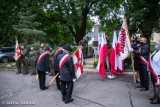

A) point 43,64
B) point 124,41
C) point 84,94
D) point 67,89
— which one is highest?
point 124,41

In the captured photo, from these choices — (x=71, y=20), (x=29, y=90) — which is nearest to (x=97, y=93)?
(x=29, y=90)

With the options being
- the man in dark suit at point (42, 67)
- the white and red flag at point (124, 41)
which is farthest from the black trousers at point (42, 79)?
the white and red flag at point (124, 41)

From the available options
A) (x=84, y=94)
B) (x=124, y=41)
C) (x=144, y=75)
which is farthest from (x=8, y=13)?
(x=144, y=75)

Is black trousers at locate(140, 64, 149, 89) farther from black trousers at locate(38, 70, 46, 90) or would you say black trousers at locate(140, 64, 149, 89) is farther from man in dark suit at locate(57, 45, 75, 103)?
black trousers at locate(38, 70, 46, 90)

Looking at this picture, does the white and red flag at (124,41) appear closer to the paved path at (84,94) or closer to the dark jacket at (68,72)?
the paved path at (84,94)

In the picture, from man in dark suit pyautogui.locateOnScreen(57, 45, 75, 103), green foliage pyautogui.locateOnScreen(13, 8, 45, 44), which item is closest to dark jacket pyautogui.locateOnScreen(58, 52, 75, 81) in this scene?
man in dark suit pyautogui.locateOnScreen(57, 45, 75, 103)

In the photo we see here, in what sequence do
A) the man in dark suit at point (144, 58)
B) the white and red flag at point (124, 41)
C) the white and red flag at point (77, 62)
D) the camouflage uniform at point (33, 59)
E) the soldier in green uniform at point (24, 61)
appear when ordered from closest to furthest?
the man in dark suit at point (144, 58), the white and red flag at point (77, 62), the white and red flag at point (124, 41), the camouflage uniform at point (33, 59), the soldier in green uniform at point (24, 61)

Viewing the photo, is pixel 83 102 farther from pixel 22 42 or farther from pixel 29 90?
pixel 22 42

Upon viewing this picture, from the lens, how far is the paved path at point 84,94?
843cm

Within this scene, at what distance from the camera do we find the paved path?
8430mm

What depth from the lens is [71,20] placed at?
20.7 metres

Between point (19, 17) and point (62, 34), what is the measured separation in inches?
366

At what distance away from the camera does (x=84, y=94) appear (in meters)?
9.61

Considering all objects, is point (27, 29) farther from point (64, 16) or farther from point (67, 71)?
point (67, 71)
